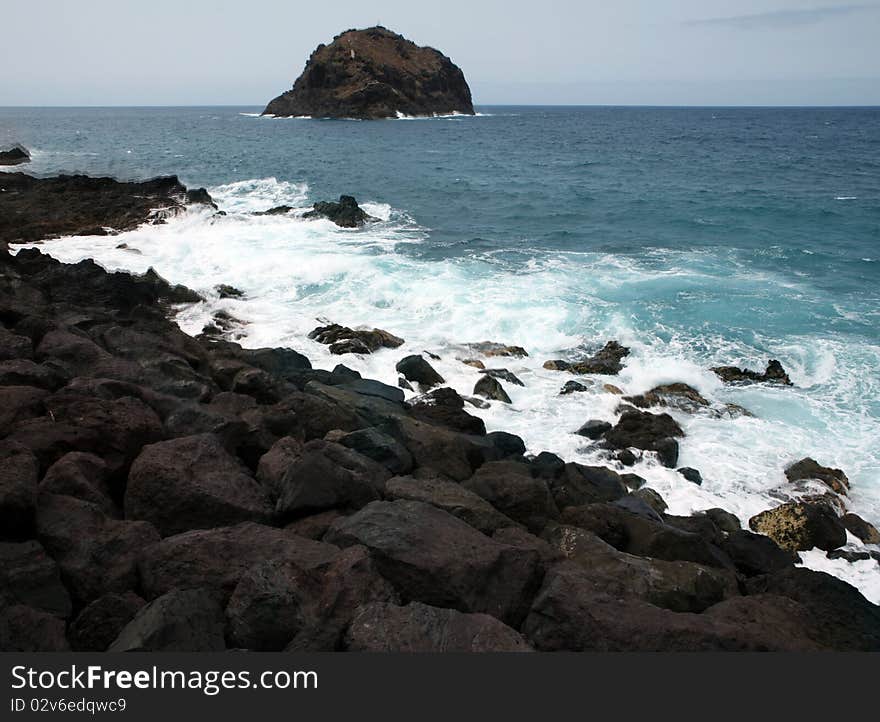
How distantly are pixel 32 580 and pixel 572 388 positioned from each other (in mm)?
8508

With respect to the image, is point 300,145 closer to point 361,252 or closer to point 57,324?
point 361,252

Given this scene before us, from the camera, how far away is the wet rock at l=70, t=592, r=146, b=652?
11.2 feet

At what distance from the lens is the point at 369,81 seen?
91750 mm

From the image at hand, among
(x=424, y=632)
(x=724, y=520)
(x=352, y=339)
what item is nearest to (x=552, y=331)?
(x=352, y=339)

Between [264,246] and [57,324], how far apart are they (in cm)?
1125

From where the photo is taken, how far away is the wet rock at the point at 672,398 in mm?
10570

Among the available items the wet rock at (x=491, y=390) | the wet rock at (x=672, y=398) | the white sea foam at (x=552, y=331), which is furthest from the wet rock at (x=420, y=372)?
the wet rock at (x=672, y=398)

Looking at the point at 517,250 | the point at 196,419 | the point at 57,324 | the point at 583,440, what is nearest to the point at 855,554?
the point at 583,440

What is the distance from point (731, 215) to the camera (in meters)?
25.7

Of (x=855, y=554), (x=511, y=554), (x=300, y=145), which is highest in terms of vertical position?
(x=300, y=145)

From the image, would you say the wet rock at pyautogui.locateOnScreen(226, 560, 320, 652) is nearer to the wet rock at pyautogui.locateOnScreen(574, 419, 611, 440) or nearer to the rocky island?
the wet rock at pyautogui.locateOnScreen(574, 419, 611, 440)

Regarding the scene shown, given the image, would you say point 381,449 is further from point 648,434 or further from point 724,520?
point 648,434

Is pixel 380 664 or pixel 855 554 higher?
pixel 380 664

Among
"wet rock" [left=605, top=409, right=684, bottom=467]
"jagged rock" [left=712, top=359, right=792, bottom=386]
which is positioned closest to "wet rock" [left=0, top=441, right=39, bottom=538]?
"wet rock" [left=605, top=409, right=684, bottom=467]
